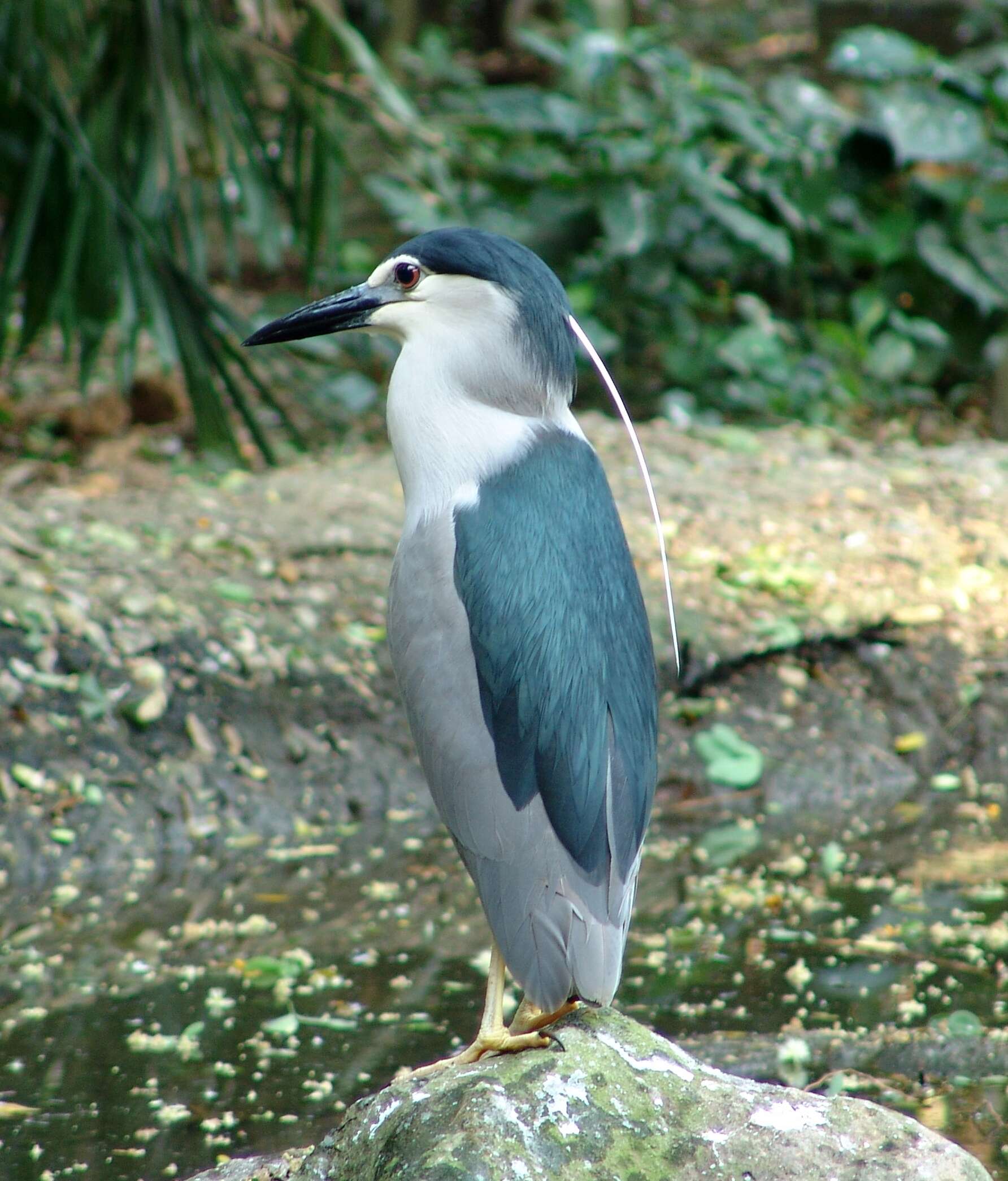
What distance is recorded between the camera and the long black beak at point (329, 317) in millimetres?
2576

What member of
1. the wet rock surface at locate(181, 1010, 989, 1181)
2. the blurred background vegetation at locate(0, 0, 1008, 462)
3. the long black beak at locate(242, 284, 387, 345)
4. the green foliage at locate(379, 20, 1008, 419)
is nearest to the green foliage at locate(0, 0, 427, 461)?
the blurred background vegetation at locate(0, 0, 1008, 462)

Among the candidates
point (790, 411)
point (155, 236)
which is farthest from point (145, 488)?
point (790, 411)

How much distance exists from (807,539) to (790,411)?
2062 mm

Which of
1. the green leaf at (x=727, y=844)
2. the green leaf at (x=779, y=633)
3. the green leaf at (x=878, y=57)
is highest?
the green leaf at (x=878, y=57)

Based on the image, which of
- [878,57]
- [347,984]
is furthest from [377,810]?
[878,57]

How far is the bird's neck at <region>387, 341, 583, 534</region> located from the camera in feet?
8.14

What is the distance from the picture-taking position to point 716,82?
695 cm

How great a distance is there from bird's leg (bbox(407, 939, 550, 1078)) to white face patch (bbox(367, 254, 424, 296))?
3.87ft

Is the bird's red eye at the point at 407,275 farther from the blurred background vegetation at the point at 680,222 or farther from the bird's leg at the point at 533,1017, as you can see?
the blurred background vegetation at the point at 680,222

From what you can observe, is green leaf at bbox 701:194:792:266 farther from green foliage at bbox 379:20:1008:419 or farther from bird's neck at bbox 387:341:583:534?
bird's neck at bbox 387:341:583:534

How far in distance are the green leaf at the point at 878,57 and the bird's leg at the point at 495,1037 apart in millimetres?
5669

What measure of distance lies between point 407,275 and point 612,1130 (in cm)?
147

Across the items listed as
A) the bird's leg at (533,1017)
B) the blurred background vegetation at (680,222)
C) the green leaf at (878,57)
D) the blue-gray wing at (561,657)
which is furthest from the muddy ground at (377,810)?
the green leaf at (878,57)

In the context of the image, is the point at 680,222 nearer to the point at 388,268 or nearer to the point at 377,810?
the point at 377,810
